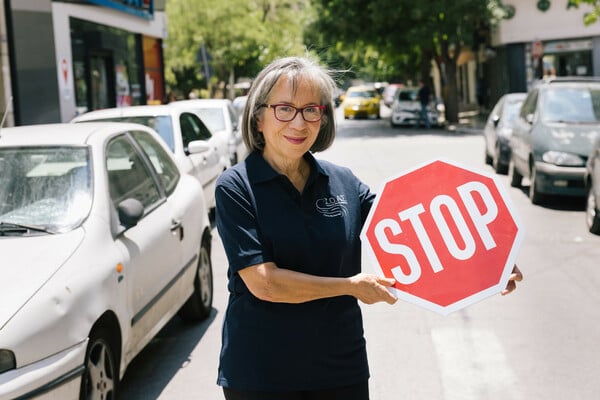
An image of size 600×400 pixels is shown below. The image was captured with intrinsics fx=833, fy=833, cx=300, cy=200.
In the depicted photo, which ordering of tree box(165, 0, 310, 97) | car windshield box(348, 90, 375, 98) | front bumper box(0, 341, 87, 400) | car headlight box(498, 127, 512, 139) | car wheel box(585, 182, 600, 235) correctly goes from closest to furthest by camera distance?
front bumper box(0, 341, 87, 400) < car wheel box(585, 182, 600, 235) < car headlight box(498, 127, 512, 139) < tree box(165, 0, 310, 97) < car windshield box(348, 90, 375, 98)

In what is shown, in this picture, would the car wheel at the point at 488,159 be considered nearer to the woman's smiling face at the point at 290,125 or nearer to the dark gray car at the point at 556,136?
the dark gray car at the point at 556,136

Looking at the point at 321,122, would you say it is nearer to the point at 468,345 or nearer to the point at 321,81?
the point at 321,81

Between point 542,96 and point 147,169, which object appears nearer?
point 147,169

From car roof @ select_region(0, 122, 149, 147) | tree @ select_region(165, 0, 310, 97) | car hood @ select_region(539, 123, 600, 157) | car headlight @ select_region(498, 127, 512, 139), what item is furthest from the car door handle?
tree @ select_region(165, 0, 310, 97)

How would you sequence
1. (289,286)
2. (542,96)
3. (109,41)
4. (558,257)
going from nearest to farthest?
(289,286)
(558,257)
(542,96)
(109,41)

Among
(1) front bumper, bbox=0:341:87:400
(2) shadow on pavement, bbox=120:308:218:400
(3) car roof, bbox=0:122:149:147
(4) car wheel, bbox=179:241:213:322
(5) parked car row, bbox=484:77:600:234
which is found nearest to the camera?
(1) front bumper, bbox=0:341:87:400

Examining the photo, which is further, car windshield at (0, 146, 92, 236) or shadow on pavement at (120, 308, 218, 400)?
shadow on pavement at (120, 308, 218, 400)

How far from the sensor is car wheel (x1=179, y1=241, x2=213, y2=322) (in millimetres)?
6332

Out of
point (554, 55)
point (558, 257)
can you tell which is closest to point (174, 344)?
point (558, 257)

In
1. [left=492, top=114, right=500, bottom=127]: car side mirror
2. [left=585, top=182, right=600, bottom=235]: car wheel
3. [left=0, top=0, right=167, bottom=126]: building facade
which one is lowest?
[left=585, top=182, right=600, bottom=235]: car wheel

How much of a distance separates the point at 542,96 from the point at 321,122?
10.9 m

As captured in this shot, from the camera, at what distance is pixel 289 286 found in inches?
97.7

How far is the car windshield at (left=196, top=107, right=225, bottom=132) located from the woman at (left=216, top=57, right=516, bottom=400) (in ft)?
36.3

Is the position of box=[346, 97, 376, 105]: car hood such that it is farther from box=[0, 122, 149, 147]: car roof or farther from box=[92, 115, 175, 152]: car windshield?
box=[0, 122, 149, 147]: car roof
